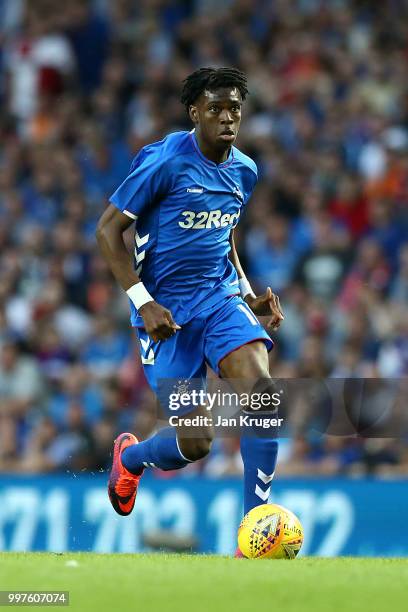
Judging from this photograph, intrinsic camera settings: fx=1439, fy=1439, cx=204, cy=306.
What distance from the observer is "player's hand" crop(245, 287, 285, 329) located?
8055mm

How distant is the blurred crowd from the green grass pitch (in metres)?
4.70

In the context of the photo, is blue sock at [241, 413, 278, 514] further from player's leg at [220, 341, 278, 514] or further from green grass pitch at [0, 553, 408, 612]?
green grass pitch at [0, 553, 408, 612]

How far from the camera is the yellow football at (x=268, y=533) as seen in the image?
760 centimetres

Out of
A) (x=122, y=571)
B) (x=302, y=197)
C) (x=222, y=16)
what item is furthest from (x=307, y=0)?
(x=122, y=571)

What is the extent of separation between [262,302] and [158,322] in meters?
0.84

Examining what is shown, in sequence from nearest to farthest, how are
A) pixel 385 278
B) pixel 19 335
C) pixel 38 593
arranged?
pixel 38 593, pixel 385 278, pixel 19 335

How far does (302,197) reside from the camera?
48.7ft

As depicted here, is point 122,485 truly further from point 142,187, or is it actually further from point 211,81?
point 211,81

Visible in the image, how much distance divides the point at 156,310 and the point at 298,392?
3530 mm

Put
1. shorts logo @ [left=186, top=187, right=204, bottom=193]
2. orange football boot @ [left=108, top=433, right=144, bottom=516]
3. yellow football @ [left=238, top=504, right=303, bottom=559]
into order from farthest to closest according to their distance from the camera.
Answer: orange football boot @ [left=108, top=433, right=144, bottom=516], shorts logo @ [left=186, top=187, right=204, bottom=193], yellow football @ [left=238, top=504, right=303, bottom=559]

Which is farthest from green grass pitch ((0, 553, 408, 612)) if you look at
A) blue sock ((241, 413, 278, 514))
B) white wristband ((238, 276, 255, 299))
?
white wristband ((238, 276, 255, 299))

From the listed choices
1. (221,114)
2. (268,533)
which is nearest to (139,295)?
(221,114)

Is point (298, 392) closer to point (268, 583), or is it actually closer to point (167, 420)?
point (167, 420)

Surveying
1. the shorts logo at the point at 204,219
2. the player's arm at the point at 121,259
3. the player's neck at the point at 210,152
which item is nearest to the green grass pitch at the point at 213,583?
the player's arm at the point at 121,259
